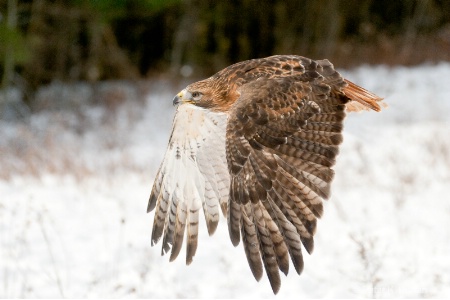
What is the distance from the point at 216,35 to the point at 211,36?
0.31 m

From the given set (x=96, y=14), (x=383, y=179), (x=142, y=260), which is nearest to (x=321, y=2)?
(x=96, y=14)

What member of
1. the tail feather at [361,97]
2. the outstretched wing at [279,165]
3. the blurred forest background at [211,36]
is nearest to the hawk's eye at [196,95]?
the outstretched wing at [279,165]

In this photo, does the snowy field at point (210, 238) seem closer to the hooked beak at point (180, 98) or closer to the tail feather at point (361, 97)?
the tail feather at point (361, 97)

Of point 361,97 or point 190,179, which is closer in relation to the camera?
point 361,97

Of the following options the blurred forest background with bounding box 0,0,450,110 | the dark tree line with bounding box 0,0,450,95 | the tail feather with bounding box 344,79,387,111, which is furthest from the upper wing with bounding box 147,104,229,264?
the dark tree line with bounding box 0,0,450,95

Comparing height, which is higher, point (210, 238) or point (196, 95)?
point (196, 95)

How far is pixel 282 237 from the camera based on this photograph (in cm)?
438

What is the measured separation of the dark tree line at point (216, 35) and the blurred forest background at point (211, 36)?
0.09 ft

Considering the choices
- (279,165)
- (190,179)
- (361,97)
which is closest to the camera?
(279,165)

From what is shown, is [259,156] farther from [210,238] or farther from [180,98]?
[210,238]

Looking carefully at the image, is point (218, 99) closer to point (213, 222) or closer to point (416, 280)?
point (213, 222)

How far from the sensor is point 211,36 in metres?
21.9

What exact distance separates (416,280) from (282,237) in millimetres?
1658

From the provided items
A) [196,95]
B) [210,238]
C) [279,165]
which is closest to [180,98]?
[196,95]
